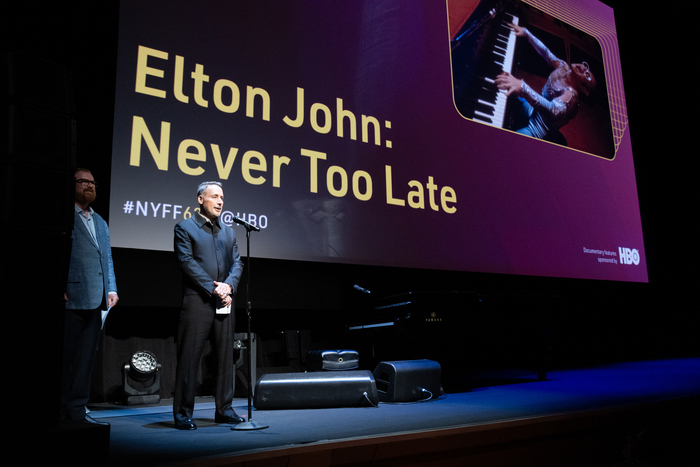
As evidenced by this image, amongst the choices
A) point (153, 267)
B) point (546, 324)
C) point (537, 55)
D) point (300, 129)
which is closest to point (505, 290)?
point (546, 324)

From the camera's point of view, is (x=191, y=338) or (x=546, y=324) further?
(x=546, y=324)

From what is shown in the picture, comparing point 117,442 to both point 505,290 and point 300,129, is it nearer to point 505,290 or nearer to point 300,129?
point 300,129

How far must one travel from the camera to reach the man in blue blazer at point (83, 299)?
2465mm

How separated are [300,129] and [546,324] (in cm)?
256

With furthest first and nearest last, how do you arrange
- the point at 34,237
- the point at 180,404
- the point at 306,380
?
the point at 306,380 < the point at 180,404 < the point at 34,237

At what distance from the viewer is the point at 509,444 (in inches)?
90.4

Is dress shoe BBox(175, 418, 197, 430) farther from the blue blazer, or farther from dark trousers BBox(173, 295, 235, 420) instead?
the blue blazer

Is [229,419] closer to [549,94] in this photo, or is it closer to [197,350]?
[197,350]

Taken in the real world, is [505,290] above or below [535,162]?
below

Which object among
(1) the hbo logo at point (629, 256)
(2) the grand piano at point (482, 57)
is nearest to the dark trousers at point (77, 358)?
(2) the grand piano at point (482, 57)

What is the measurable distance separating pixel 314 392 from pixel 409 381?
66 centimetres

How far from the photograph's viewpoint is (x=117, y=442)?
213 cm

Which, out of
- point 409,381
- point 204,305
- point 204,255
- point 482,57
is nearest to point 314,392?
point 409,381

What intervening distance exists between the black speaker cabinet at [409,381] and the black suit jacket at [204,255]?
1.32 metres
